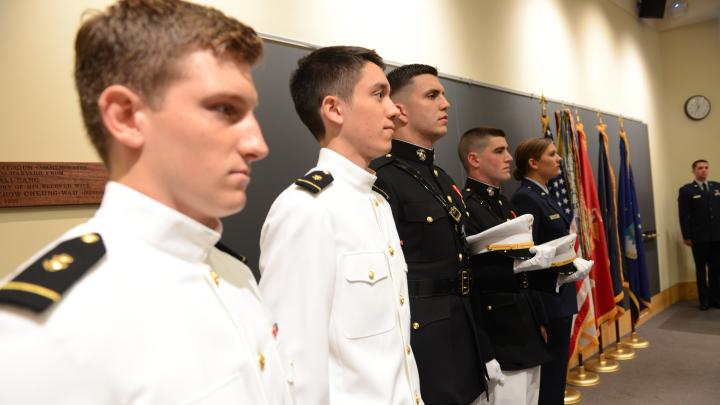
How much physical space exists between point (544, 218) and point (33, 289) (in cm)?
293

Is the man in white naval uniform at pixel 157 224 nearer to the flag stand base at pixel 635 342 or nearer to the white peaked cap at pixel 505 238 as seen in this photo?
the white peaked cap at pixel 505 238

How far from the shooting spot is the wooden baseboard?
5129mm

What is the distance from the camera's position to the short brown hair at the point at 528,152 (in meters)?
3.42

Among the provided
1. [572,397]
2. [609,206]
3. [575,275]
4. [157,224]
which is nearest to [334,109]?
[157,224]

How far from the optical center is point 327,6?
261 cm

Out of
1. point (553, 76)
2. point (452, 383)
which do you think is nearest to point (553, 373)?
point (452, 383)

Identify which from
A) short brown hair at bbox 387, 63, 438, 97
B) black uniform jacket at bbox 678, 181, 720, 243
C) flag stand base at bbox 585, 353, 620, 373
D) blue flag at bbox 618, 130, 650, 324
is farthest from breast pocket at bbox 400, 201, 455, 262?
black uniform jacket at bbox 678, 181, 720, 243

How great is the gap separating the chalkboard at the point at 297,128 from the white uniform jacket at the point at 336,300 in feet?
2.48

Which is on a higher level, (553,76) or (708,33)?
(708,33)

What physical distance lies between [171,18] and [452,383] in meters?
1.47

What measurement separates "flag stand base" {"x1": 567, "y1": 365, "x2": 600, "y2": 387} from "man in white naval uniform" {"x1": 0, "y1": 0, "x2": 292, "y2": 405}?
3.90 m

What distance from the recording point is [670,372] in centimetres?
427

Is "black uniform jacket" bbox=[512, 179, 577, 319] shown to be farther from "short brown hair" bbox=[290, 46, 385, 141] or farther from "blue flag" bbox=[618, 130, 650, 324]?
"blue flag" bbox=[618, 130, 650, 324]

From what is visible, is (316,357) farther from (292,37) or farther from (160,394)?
(292,37)
